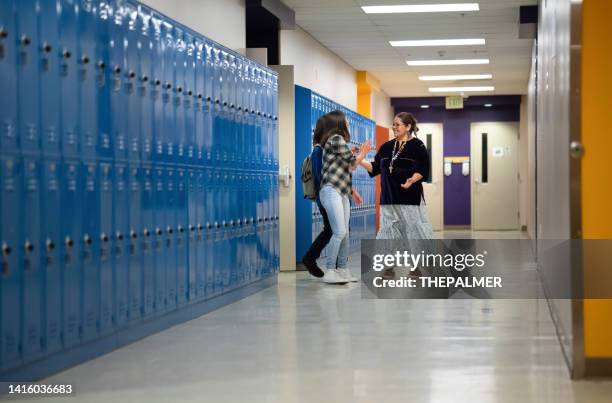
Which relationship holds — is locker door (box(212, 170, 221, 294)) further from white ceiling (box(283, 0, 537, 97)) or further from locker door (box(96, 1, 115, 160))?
white ceiling (box(283, 0, 537, 97))

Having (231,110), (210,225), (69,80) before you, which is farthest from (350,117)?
(69,80)

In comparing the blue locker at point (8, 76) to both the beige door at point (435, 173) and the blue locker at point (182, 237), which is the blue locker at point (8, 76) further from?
the beige door at point (435, 173)

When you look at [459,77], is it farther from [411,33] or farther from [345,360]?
[345,360]

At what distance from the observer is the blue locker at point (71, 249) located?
14.0ft

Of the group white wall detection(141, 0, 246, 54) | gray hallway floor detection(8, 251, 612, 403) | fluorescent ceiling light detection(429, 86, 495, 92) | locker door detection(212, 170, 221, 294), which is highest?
fluorescent ceiling light detection(429, 86, 495, 92)

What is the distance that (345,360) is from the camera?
4.55m

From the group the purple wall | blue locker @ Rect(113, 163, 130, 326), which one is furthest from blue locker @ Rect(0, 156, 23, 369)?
the purple wall

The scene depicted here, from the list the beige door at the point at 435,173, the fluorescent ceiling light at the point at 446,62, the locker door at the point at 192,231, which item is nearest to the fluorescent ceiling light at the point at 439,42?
the fluorescent ceiling light at the point at 446,62

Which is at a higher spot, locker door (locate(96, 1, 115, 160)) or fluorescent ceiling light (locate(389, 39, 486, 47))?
fluorescent ceiling light (locate(389, 39, 486, 47))

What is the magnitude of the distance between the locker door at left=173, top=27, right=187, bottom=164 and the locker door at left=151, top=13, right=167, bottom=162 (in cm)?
22

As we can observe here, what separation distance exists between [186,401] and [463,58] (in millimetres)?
11408

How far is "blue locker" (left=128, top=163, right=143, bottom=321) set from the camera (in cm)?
507

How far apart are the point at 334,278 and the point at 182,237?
251cm

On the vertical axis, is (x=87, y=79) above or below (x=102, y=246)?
above
